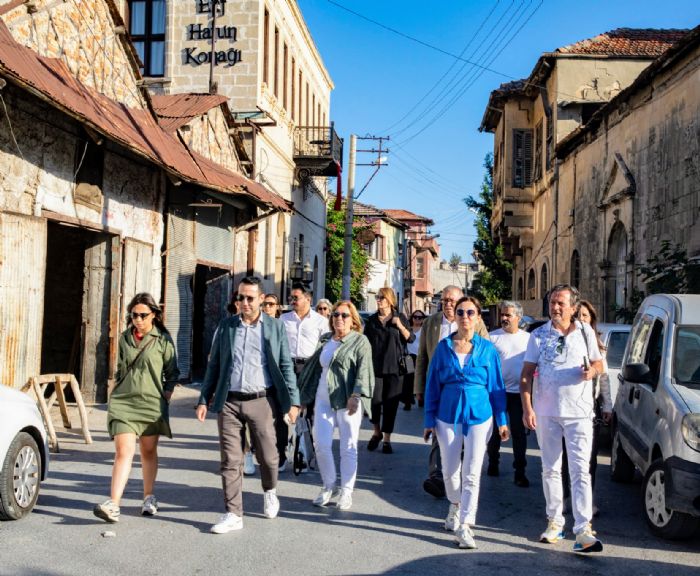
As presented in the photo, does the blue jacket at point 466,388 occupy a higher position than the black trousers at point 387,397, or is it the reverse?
the blue jacket at point 466,388

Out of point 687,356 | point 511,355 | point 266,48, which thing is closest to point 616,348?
point 511,355

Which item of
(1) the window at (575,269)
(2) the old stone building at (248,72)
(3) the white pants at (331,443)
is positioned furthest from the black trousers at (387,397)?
(1) the window at (575,269)

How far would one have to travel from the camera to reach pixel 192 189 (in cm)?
1614

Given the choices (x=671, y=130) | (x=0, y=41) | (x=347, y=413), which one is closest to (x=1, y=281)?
(x=0, y=41)

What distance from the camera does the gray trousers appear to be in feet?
20.1

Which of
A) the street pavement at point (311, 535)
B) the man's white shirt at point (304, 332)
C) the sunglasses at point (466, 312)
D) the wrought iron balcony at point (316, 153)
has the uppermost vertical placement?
the wrought iron balcony at point (316, 153)

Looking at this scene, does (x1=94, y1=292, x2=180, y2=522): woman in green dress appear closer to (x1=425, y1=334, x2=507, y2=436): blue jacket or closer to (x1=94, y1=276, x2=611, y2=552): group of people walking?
(x1=94, y1=276, x2=611, y2=552): group of people walking

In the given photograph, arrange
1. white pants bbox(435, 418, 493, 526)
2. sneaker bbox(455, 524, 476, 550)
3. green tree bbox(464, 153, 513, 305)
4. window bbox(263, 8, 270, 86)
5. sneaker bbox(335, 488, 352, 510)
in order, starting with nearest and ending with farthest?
sneaker bbox(455, 524, 476, 550) → white pants bbox(435, 418, 493, 526) → sneaker bbox(335, 488, 352, 510) → window bbox(263, 8, 270, 86) → green tree bbox(464, 153, 513, 305)

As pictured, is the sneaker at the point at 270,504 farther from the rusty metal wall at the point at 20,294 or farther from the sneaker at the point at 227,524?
the rusty metal wall at the point at 20,294

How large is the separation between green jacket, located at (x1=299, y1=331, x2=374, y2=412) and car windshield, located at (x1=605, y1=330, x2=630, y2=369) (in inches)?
179

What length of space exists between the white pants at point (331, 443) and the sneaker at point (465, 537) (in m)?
1.35

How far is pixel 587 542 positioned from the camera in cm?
566

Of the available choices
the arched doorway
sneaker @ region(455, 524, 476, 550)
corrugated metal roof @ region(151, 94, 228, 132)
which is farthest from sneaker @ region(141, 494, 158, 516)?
the arched doorway

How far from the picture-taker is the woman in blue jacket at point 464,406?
19.7ft
